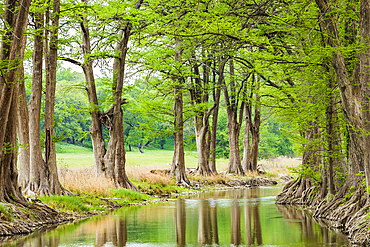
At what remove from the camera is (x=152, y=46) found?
87.9 ft

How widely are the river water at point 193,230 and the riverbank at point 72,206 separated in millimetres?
601

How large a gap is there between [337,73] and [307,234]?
14.4 feet

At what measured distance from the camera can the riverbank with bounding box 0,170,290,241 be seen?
438 inches

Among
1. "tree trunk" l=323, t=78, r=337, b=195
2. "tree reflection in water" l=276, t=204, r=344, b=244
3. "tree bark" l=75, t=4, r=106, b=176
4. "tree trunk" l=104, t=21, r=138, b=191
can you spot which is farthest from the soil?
"tree trunk" l=323, t=78, r=337, b=195

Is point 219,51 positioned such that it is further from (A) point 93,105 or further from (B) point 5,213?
(B) point 5,213

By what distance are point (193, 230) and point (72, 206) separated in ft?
17.1

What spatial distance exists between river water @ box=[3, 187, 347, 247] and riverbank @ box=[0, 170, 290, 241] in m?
0.60

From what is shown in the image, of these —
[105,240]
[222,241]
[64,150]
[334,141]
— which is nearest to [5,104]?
[105,240]

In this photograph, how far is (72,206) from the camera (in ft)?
49.0

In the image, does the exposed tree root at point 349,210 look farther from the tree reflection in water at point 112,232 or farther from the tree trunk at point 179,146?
the tree trunk at point 179,146

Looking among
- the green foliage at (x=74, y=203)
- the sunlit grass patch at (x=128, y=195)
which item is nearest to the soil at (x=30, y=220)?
the green foliage at (x=74, y=203)

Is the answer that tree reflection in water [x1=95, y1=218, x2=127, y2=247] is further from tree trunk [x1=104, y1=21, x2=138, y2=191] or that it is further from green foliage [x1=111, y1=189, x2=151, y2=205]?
tree trunk [x1=104, y1=21, x2=138, y2=191]

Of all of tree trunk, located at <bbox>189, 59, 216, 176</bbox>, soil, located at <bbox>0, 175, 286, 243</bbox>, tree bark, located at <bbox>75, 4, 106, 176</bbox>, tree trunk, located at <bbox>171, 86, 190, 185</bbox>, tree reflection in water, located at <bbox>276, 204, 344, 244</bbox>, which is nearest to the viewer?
tree reflection in water, located at <bbox>276, 204, 344, 244</bbox>

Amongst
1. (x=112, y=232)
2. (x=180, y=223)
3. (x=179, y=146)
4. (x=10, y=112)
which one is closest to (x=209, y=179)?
(x=179, y=146)
